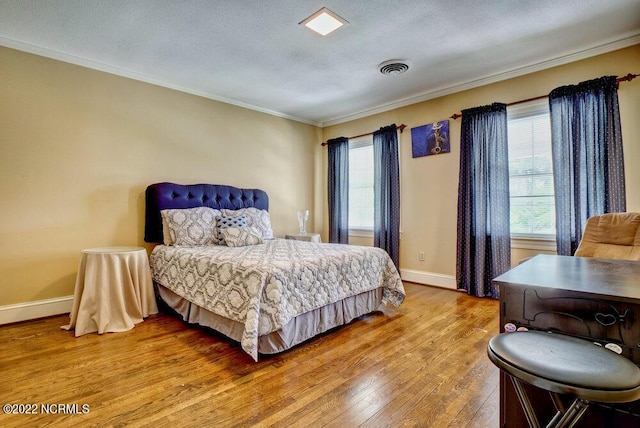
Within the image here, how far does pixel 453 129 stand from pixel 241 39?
9.03 ft

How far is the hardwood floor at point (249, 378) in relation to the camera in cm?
155

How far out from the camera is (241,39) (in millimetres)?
2809

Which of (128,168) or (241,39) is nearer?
(241,39)

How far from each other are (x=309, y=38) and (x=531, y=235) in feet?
10.1

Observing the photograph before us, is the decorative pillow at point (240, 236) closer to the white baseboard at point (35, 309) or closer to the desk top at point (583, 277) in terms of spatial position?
the white baseboard at point (35, 309)

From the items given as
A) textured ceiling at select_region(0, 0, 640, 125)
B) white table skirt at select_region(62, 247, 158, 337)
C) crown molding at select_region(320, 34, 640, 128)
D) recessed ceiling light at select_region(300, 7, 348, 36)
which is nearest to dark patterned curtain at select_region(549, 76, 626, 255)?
crown molding at select_region(320, 34, 640, 128)

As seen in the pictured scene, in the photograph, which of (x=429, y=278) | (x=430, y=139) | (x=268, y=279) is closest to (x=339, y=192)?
(x=430, y=139)

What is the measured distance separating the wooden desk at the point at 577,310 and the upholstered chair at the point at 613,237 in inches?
37.5

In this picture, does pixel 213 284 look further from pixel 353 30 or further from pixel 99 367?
pixel 353 30

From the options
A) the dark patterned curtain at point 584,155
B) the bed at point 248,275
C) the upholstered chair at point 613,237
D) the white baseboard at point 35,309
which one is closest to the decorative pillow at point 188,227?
the bed at point 248,275

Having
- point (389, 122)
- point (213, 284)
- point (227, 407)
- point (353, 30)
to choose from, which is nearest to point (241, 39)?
point (353, 30)

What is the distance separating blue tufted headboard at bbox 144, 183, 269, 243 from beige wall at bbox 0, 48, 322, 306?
0.18 meters

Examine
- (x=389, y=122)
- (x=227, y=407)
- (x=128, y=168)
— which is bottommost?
(x=227, y=407)

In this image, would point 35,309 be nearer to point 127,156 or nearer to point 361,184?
point 127,156
